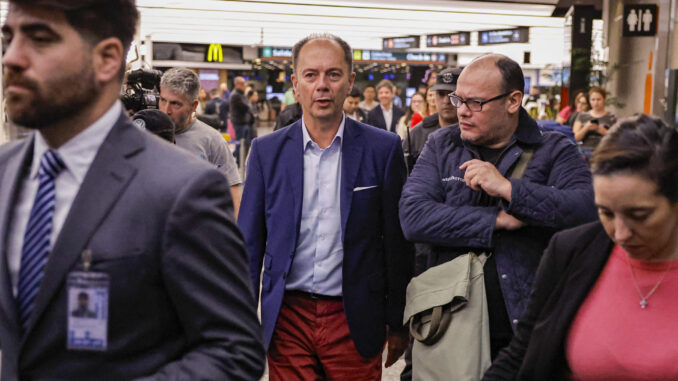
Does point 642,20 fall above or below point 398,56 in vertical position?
below

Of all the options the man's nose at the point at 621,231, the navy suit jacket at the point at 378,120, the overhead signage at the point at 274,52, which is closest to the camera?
the man's nose at the point at 621,231

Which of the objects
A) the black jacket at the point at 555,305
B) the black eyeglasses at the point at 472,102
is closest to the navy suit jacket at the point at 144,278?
the black jacket at the point at 555,305

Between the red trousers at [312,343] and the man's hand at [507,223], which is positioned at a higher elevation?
the man's hand at [507,223]

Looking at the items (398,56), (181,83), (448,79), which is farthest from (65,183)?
(398,56)

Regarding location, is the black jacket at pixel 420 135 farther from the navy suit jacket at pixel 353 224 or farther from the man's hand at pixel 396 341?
the man's hand at pixel 396 341

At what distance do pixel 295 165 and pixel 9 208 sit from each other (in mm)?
1537

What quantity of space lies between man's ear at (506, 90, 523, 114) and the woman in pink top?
31.7 inches

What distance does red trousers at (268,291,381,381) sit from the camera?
275 cm

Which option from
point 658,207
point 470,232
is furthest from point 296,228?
point 658,207

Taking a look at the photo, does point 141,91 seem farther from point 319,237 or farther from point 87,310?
point 87,310

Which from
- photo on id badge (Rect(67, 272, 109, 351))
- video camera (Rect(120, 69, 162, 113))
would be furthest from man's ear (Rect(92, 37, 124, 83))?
video camera (Rect(120, 69, 162, 113))

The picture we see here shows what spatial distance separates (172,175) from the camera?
4.24 feet

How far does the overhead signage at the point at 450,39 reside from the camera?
21.1 metres

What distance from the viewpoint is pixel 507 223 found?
252cm
